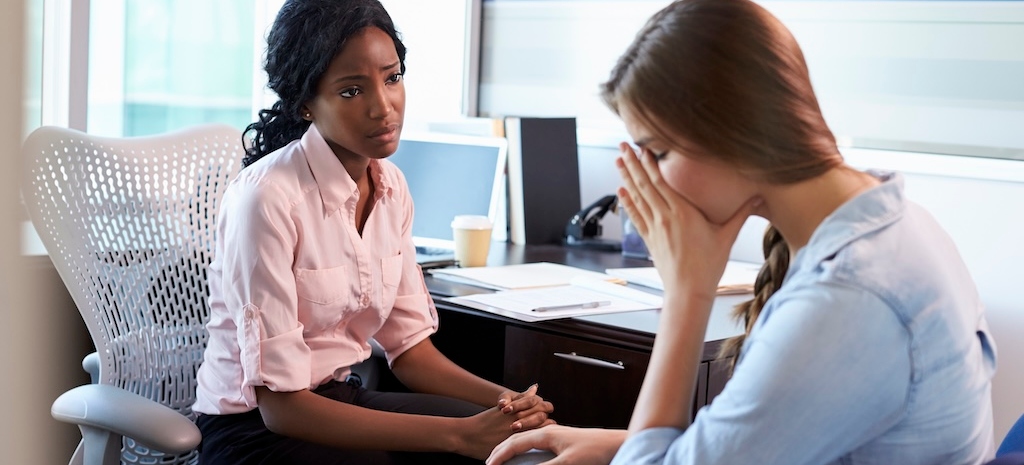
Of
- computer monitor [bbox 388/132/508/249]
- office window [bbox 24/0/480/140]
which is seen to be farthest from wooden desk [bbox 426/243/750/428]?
office window [bbox 24/0/480/140]

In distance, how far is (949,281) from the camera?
0.89 meters

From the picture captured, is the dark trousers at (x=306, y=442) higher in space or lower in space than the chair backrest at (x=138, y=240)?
lower

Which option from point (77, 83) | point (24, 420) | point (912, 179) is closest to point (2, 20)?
point (24, 420)

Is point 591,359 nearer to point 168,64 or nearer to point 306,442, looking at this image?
point 306,442

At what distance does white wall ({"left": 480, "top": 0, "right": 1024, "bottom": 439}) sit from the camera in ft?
6.80

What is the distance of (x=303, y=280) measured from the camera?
4.69ft

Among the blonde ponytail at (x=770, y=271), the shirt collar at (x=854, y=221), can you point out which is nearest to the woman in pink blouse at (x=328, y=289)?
the blonde ponytail at (x=770, y=271)

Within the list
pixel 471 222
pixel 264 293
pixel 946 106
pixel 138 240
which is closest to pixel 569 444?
pixel 264 293

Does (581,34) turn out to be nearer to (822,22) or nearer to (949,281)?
(822,22)

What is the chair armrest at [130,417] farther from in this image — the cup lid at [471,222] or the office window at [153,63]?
the cup lid at [471,222]

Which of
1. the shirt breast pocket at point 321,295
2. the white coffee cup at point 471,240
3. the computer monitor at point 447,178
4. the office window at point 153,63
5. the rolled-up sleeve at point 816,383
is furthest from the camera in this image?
the computer monitor at point 447,178

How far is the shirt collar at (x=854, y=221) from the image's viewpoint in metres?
0.88

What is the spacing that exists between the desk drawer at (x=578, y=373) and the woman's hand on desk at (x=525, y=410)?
0.17 m

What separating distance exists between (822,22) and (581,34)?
2.15ft
